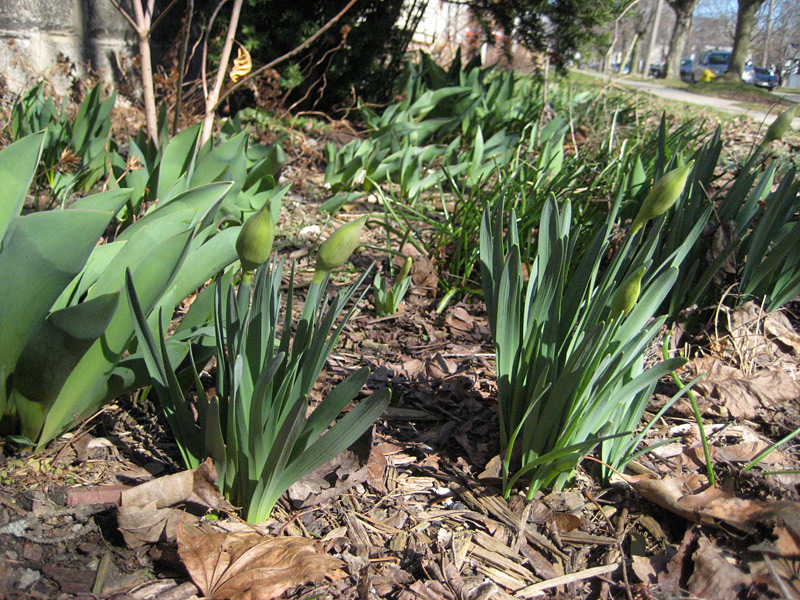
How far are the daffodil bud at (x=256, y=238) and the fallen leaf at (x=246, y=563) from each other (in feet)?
1.77

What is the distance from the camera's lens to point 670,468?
1594 mm

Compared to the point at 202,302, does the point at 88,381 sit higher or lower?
lower

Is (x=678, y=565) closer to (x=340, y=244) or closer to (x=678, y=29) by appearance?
(x=340, y=244)

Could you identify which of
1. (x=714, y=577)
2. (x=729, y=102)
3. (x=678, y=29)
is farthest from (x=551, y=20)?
(x=678, y=29)

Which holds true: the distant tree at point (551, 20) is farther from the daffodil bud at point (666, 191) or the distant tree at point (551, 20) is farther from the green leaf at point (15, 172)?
the green leaf at point (15, 172)

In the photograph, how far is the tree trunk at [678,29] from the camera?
1005 cm

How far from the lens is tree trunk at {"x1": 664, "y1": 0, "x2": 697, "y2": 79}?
10.1m

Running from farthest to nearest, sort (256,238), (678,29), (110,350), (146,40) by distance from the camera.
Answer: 1. (678,29)
2. (146,40)
3. (110,350)
4. (256,238)

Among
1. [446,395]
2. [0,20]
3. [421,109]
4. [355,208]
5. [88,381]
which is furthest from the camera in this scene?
[421,109]

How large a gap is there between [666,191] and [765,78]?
295cm

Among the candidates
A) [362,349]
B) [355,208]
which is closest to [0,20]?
[355,208]

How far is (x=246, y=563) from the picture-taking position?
1179 millimetres

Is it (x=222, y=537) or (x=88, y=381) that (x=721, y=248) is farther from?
→ (x=88, y=381)

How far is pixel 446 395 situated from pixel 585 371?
2.13 feet
